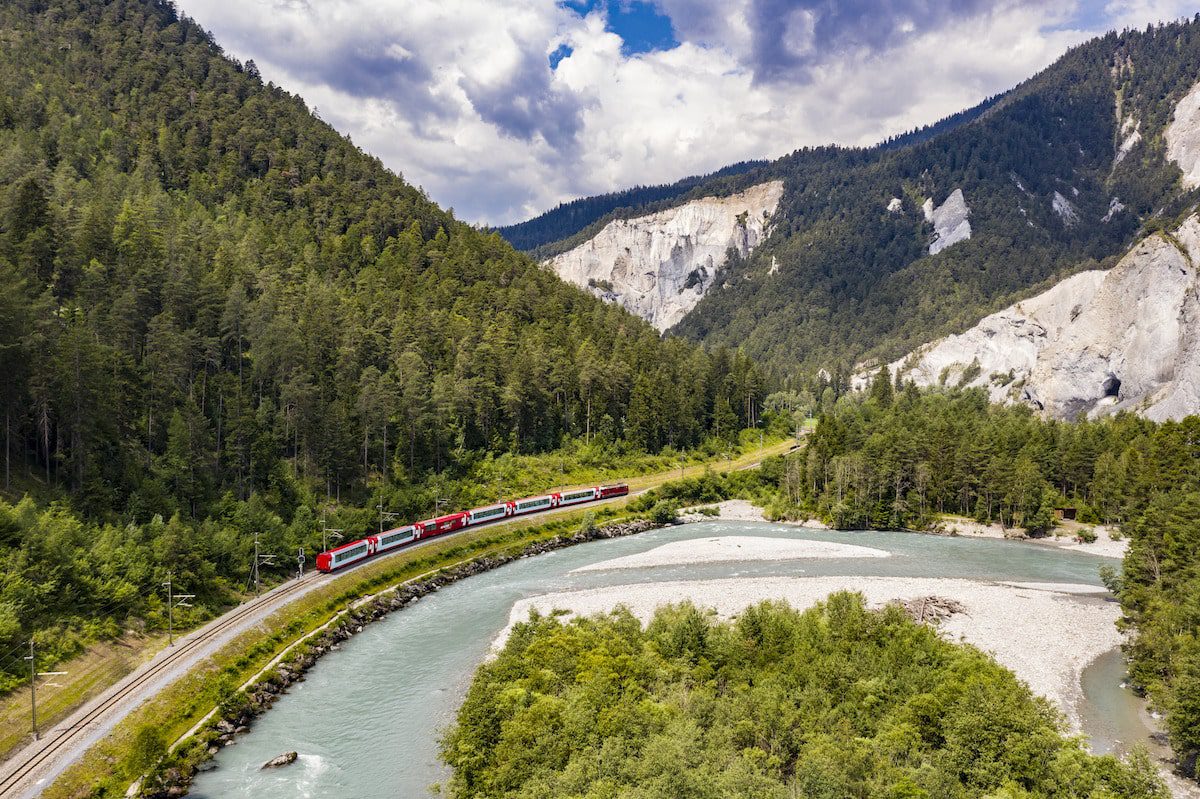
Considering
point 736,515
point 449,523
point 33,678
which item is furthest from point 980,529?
point 33,678

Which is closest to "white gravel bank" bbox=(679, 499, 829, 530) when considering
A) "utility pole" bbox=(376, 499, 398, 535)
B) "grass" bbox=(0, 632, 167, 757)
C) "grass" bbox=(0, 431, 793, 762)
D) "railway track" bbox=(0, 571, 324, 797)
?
"grass" bbox=(0, 431, 793, 762)

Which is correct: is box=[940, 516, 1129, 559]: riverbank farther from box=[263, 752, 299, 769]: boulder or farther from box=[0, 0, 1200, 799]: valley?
box=[263, 752, 299, 769]: boulder

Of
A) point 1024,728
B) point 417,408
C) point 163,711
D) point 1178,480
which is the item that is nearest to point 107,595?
point 163,711

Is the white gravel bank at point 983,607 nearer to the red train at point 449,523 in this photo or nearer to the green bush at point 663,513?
the red train at point 449,523

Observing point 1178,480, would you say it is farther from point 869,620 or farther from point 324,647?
point 324,647

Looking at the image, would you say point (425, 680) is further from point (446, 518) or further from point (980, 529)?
point (980, 529)
